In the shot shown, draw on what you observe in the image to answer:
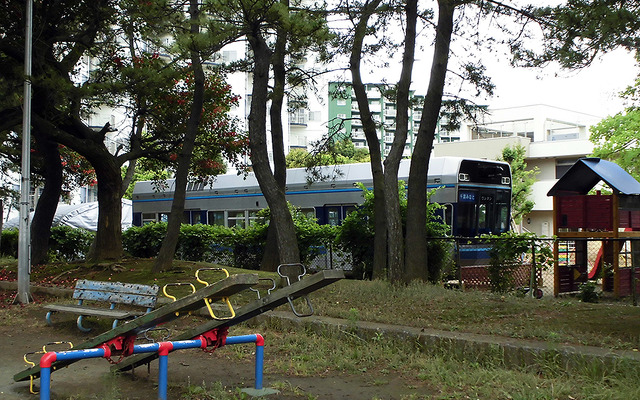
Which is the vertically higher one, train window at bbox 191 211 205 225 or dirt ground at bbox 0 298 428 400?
train window at bbox 191 211 205 225

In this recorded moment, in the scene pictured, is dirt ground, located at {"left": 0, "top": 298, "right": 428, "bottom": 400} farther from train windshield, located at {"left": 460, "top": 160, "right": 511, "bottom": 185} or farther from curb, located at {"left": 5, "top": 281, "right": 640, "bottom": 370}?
train windshield, located at {"left": 460, "top": 160, "right": 511, "bottom": 185}

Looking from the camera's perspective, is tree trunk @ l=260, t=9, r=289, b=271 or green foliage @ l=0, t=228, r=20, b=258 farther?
green foliage @ l=0, t=228, r=20, b=258

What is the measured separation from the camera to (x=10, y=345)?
948 centimetres

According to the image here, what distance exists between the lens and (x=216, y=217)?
23.8 meters

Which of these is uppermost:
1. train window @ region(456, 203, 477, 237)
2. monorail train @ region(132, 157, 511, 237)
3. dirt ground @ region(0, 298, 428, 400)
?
monorail train @ region(132, 157, 511, 237)

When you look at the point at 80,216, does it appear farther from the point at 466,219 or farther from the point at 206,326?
the point at 206,326

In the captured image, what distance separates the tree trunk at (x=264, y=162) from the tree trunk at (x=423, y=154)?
2288 mm

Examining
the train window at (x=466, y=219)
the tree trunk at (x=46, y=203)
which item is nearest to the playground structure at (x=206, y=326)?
the train window at (x=466, y=219)

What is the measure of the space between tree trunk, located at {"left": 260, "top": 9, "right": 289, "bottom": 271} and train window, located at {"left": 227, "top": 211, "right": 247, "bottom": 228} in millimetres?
5573

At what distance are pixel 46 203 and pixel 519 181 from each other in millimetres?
33648

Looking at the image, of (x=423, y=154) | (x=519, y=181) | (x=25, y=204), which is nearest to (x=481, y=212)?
(x=423, y=154)

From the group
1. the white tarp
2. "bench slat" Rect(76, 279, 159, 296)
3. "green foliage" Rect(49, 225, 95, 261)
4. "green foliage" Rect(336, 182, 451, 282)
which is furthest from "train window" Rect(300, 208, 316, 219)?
the white tarp

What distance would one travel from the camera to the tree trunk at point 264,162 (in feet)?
39.5

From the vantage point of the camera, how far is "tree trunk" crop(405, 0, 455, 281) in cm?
1280
